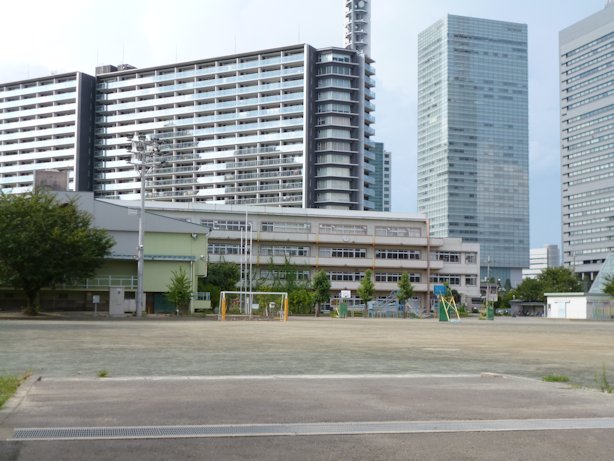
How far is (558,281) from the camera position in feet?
396

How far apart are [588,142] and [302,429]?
195m

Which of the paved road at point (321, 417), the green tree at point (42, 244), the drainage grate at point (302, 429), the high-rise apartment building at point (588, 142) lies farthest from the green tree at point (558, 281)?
the drainage grate at point (302, 429)

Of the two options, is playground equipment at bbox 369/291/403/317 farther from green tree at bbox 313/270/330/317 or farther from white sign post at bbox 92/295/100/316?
white sign post at bbox 92/295/100/316

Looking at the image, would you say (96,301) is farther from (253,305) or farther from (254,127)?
(254,127)

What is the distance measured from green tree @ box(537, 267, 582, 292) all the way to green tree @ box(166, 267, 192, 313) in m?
75.3

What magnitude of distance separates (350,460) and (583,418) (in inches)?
132

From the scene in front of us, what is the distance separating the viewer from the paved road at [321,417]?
5.93 m

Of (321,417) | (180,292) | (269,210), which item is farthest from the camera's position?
(269,210)

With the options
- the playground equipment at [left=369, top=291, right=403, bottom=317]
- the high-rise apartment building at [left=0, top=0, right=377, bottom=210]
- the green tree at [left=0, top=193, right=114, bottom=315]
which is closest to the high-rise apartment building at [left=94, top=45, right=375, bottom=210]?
the high-rise apartment building at [left=0, top=0, right=377, bottom=210]

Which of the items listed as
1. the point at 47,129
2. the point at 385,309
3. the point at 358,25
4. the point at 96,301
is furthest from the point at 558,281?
the point at 47,129

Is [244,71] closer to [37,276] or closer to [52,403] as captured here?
[37,276]

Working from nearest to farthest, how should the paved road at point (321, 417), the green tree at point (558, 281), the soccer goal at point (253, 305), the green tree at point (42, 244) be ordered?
the paved road at point (321, 417), the green tree at point (42, 244), the soccer goal at point (253, 305), the green tree at point (558, 281)

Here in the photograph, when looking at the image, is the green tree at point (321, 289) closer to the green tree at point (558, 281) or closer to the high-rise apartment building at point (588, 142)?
the green tree at point (558, 281)

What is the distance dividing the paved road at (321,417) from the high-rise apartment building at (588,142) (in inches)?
7297
